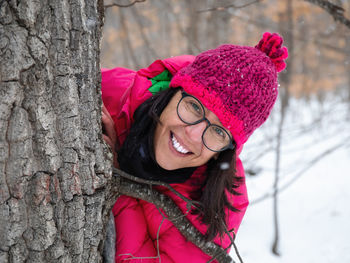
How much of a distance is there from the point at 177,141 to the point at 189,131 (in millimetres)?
92

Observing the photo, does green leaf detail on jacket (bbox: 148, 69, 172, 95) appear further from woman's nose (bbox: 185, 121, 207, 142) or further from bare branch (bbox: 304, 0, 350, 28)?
bare branch (bbox: 304, 0, 350, 28)

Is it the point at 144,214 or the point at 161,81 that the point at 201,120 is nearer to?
the point at 161,81

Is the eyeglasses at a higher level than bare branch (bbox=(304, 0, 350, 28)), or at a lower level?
lower

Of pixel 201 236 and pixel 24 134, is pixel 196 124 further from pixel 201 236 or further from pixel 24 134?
pixel 24 134

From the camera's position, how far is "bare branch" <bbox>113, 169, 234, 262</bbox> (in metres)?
1.34

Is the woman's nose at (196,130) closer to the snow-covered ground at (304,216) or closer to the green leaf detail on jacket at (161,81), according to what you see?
the green leaf detail on jacket at (161,81)

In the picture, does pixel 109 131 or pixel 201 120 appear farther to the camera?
pixel 109 131

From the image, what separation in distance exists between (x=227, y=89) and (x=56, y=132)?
2.63 feet

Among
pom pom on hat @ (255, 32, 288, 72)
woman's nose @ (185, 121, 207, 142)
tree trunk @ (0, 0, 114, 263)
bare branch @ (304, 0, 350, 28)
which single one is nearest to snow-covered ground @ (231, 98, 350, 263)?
bare branch @ (304, 0, 350, 28)

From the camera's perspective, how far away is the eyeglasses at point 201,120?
4.51ft

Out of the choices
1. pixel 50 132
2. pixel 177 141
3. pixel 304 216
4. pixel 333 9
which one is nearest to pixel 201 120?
pixel 177 141

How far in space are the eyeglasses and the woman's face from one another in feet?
0.06

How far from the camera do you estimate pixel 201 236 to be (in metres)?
1.53

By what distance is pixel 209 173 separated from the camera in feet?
5.50
